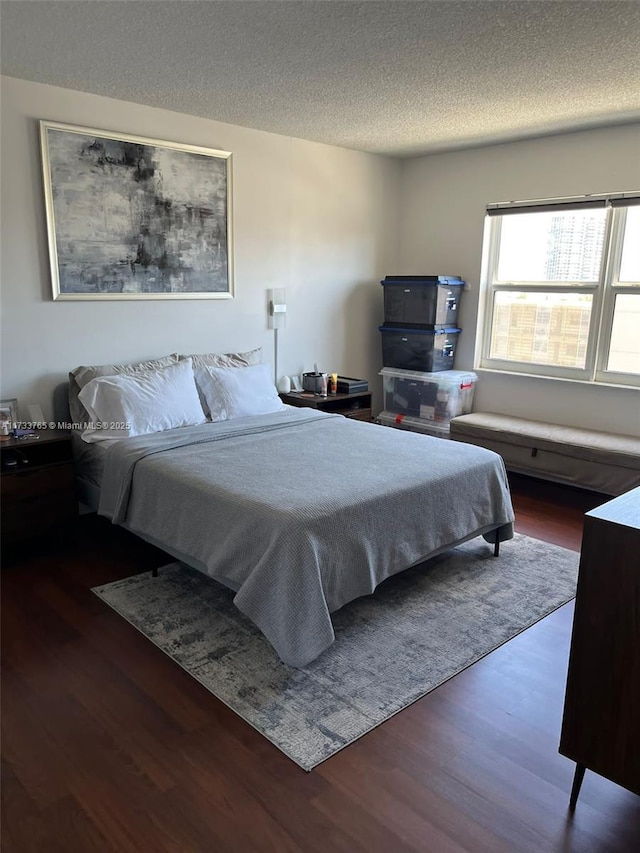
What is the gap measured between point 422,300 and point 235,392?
6.23 ft

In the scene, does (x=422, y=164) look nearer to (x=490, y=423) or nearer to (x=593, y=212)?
(x=593, y=212)

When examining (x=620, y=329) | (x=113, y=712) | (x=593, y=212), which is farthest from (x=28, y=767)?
(x=593, y=212)

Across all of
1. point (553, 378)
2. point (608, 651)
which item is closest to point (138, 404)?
point (608, 651)

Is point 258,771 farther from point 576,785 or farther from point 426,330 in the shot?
point 426,330

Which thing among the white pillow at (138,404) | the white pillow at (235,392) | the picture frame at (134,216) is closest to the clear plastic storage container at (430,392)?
the white pillow at (235,392)

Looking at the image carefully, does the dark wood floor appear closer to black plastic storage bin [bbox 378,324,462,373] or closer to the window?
the window

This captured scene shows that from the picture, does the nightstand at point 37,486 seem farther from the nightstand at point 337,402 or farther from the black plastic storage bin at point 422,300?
the black plastic storage bin at point 422,300

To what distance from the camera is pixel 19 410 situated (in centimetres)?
349

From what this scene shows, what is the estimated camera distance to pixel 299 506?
2432 mm

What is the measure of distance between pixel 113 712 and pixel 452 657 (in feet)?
4.21

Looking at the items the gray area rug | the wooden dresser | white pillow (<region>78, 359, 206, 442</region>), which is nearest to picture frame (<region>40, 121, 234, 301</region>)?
white pillow (<region>78, 359, 206, 442</region>)

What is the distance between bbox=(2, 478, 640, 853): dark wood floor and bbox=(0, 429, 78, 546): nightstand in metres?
0.79

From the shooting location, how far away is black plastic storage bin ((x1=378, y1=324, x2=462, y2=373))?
505cm

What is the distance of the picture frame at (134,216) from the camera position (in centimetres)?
351
